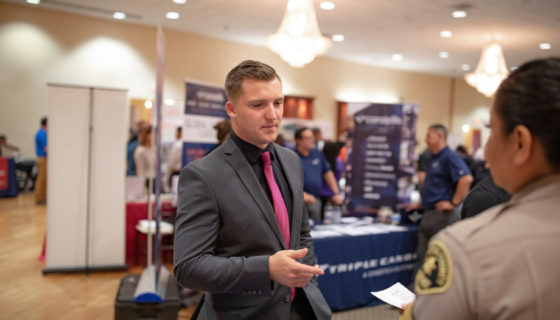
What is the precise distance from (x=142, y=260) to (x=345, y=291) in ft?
8.80

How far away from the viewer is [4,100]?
10133 millimetres

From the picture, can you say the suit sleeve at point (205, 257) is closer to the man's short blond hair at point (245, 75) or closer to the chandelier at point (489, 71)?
the man's short blond hair at point (245, 75)

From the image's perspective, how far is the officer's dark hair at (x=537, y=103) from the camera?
724 millimetres

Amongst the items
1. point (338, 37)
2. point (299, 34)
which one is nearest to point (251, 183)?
point (299, 34)

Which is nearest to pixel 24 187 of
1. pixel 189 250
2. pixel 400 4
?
pixel 400 4

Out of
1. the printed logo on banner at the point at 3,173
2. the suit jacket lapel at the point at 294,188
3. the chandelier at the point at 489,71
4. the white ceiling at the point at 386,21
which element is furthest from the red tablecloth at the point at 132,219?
the chandelier at the point at 489,71

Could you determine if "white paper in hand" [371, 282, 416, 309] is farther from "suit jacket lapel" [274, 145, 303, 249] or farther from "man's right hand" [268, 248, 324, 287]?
"suit jacket lapel" [274, 145, 303, 249]

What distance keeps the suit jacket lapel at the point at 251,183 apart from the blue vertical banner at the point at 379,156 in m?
3.68

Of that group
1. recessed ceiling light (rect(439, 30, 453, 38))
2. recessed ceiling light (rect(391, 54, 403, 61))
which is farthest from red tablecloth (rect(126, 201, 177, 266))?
recessed ceiling light (rect(391, 54, 403, 61))

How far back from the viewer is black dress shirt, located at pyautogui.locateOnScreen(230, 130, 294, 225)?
159 cm

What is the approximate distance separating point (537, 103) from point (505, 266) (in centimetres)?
26

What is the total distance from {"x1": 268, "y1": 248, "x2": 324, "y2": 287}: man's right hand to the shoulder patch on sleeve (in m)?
0.54

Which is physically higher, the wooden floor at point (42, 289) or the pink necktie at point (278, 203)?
the pink necktie at point (278, 203)

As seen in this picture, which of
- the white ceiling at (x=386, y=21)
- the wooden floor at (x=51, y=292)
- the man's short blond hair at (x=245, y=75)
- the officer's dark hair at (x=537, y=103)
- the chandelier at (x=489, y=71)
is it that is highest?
the white ceiling at (x=386, y=21)
